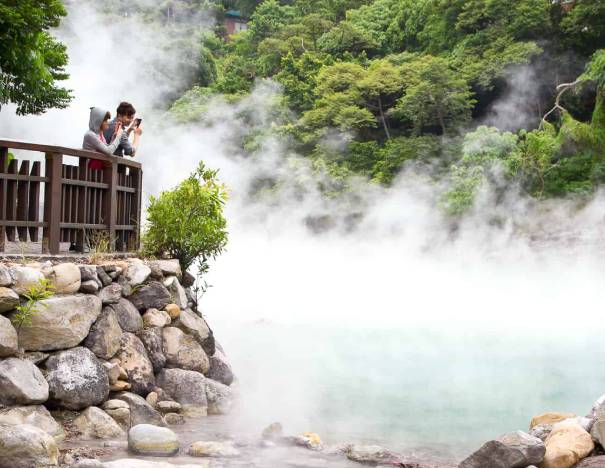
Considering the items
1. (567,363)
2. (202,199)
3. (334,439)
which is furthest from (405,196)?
(334,439)

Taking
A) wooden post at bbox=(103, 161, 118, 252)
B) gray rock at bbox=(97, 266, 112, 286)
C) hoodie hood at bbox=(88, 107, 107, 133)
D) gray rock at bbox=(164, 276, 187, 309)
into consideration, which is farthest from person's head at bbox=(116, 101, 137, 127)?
gray rock at bbox=(97, 266, 112, 286)

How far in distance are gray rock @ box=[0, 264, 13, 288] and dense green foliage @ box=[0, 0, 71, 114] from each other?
291cm

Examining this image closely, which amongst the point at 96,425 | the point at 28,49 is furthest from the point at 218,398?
Answer: the point at 28,49

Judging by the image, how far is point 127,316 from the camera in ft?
23.7

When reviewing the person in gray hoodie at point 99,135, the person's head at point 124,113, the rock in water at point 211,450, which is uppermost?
the person's head at point 124,113

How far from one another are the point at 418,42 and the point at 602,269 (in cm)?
1107

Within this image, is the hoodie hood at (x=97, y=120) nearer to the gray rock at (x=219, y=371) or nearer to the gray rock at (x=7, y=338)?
the gray rock at (x=7, y=338)

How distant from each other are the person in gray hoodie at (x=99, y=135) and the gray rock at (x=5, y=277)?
2.07m

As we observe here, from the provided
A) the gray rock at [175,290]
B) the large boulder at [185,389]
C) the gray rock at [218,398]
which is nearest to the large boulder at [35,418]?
the large boulder at [185,389]

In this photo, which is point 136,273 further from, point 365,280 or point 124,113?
point 365,280

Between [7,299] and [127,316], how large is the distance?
149 centimetres

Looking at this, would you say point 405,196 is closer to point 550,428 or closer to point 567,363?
point 567,363

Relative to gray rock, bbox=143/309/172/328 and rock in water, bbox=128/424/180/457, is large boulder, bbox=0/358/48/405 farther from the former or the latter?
gray rock, bbox=143/309/172/328

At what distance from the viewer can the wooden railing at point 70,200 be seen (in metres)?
6.88
